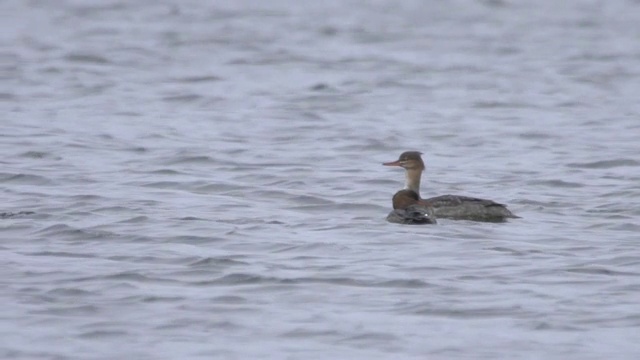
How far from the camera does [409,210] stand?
11734mm

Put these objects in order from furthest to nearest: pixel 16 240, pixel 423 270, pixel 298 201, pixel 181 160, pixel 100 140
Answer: pixel 100 140
pixel 181 160
pixel 298 201
pixel 16 240
pixel 423 270

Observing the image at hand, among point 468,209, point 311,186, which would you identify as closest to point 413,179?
point 468,209

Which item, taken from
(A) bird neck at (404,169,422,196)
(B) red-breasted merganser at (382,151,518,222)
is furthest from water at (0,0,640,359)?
(A) bird neck at (404,169,422,196)

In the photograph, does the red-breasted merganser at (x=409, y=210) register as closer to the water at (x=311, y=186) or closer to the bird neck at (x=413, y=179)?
the water at (x=311, y=186)

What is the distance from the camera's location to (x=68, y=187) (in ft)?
43.3

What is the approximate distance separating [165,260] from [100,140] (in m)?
6.39

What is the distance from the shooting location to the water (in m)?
8.38

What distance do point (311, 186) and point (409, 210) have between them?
2145 mm

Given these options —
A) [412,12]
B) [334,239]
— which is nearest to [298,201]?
[334,239]

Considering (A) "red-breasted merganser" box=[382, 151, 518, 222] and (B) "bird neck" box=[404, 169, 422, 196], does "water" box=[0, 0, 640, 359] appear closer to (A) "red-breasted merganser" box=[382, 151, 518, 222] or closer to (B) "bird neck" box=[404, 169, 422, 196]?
(A) "red-breasted merganser" box=[382, 151, 518, 222]

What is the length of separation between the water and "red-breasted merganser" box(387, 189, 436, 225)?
11 centimetres

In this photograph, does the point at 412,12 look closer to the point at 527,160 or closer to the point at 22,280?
the point at 527,160

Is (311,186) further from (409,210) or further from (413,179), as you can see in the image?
(409,210)

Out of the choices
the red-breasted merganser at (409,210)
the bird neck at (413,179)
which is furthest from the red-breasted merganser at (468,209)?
the bird neck at (413,179)
